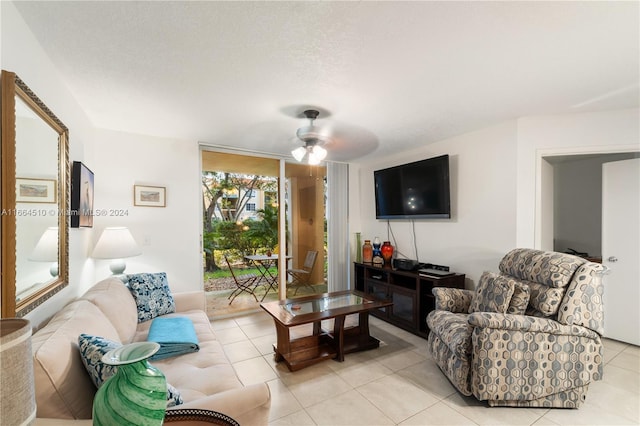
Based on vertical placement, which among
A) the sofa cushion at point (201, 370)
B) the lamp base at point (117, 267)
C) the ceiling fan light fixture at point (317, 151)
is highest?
the ceiling fan light fixture at point (317, 151)

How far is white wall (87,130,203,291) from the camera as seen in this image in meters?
3.12

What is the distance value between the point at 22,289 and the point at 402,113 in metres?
2.92

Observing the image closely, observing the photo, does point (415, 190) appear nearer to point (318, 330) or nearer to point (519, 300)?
point (519, 300)

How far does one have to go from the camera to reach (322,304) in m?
2.90

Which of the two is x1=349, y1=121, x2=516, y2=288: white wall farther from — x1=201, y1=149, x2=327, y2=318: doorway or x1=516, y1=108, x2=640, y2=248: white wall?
x1=201, y1=149, x2=327, y2=318: doorway

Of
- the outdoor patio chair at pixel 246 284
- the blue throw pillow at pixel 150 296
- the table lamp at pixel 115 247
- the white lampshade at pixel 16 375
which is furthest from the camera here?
the outdoor patio chair at pixel 246 284

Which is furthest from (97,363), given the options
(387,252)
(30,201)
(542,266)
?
(387,252)

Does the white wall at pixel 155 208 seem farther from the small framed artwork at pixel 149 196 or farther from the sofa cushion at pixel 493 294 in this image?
the sofa cushion at pixel 493 294

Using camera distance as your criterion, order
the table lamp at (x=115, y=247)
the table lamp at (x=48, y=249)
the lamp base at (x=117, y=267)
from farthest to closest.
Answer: the lamp base at (x=117, y=267) → the table lamp at (x=115, y=247) → the table lamp at (x=48, y=249)

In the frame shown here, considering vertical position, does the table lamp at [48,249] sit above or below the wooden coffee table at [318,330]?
above

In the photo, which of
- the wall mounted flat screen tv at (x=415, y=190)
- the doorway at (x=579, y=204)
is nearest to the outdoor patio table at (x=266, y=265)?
the wall mounted flat screen tv at (x=415, y=190)

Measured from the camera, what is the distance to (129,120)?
2.88m

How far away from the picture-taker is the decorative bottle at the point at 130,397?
0.74 meters

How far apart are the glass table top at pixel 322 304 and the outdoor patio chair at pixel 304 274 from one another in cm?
158
